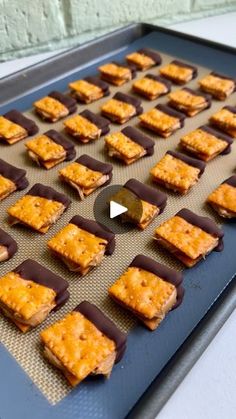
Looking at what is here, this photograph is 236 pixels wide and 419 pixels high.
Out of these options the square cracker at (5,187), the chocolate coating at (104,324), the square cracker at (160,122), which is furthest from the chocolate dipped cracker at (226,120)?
the chocolate coating at (104,324)

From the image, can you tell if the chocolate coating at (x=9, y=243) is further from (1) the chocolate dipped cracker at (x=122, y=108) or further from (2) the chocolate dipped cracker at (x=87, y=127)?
(1) the chocolate dipped cracker at (x=122, y=108)

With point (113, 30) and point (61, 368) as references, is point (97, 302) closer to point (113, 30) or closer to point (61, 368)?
point (61, 368)

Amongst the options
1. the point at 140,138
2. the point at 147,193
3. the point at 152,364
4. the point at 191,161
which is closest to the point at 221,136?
the point at 191,161

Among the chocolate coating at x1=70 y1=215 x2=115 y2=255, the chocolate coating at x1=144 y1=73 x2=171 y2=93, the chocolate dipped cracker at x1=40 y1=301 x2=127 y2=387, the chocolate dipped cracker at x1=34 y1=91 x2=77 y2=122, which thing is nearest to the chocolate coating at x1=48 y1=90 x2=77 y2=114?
the chocolate dipped cracker at x1=34 y1=91 x2=77 y2=122

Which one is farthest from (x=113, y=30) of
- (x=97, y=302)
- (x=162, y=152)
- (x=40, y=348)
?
(x=40, y=348)

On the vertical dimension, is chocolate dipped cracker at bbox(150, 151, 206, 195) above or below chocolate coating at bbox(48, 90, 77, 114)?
above
